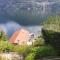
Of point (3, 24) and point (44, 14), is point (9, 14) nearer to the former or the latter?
point (3, 24)

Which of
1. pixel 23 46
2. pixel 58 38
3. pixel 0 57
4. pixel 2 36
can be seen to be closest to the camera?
pixel 58 38

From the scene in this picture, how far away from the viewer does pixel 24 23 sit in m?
4.99

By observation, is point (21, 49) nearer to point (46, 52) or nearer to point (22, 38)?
point (22, 38)

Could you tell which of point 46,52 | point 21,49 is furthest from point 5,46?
point 46,52

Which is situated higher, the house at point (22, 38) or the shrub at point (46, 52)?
the house at point (22, 38)

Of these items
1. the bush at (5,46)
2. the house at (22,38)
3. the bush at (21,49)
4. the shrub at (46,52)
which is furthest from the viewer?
the house at (22,38)

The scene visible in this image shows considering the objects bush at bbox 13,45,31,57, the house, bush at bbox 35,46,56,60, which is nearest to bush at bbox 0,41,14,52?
bush at bbox 13,45,31,57

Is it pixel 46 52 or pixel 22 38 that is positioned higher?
pixel 22 38

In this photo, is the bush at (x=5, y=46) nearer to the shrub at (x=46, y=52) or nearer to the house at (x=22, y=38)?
the house at (x=22, y=38)

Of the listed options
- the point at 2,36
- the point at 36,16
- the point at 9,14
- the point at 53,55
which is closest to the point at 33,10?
the point at 36,16

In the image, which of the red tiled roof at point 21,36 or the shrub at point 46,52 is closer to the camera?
the shrub at point 46,52

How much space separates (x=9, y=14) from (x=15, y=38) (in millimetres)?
658

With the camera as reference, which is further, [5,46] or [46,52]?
[5,46]

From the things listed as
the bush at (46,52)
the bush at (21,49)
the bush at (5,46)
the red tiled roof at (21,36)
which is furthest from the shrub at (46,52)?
the red tiled roof at (21,36)
